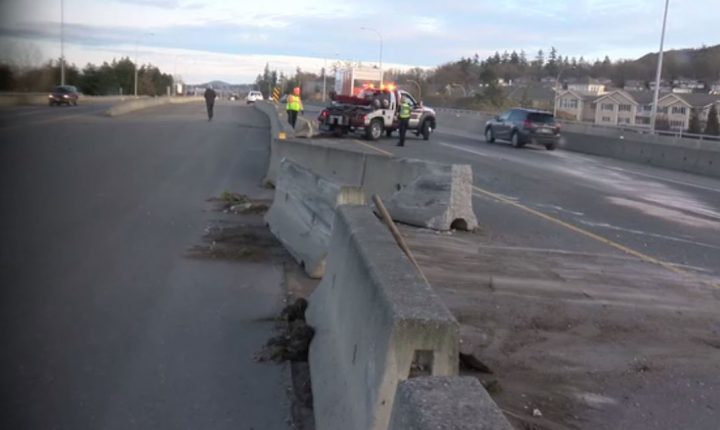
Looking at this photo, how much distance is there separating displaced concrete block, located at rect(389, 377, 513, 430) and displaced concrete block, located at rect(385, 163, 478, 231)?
8.51 metres

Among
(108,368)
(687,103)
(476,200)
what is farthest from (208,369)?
(687,103)

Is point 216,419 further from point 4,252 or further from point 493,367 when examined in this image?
point 4,252

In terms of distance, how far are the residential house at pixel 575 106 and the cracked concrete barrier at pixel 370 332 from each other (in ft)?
216

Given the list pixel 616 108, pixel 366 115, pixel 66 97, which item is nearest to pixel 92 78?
pixel 66 97

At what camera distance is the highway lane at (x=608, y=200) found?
1155 cm

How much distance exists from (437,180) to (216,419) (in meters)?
7.22

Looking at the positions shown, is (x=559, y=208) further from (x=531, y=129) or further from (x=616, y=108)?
(x=616, y=108)

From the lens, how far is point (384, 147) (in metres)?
29.2

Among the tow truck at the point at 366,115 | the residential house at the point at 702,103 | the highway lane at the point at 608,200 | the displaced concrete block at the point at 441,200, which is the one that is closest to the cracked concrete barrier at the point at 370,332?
the displaced concrete block at the point at 441,200

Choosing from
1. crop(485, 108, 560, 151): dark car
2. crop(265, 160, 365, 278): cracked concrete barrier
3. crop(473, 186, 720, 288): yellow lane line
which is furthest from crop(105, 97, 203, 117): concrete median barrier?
crop(265, 160, 365, 278): cracked concrete barrier

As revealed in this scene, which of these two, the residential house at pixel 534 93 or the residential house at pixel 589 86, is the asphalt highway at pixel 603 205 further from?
the residential house at pixel 534 93

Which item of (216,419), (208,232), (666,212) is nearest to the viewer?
(216,419)

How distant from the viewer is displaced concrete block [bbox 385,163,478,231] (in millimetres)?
11656

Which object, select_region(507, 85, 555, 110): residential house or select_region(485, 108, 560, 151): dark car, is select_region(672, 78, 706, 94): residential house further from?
select_region(507, 85, 555, 110): residential house
